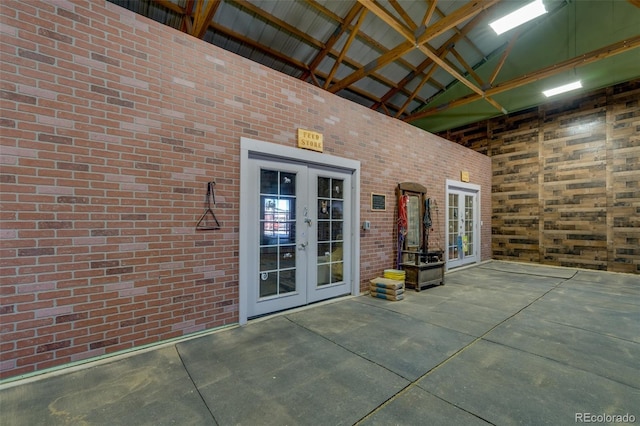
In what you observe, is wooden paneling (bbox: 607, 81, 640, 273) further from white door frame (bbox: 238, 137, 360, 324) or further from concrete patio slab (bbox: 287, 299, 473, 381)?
white door frame (bbox: 238, 137, 360, 324)

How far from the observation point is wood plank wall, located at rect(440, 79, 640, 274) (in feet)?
20.4

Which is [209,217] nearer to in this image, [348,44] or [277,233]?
[277,233]

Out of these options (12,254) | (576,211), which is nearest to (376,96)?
(576,211)

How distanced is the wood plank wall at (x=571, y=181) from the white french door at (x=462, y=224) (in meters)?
1.19

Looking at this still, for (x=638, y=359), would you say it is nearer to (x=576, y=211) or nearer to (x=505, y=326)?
(x=505, y=326)

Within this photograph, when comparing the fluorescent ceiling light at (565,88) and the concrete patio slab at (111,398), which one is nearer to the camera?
the concrete patio slab at (111,398)

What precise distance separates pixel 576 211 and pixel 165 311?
938 cm

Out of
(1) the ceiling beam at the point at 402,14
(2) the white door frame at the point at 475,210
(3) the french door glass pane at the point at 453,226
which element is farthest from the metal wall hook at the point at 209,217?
(3) the french door glass pane at the point at 453,226

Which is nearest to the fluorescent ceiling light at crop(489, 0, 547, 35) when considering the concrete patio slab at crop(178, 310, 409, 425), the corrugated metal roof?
the corrugated metal roof

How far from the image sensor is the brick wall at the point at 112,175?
2.06 m

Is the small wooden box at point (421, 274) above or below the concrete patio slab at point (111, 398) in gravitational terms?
above

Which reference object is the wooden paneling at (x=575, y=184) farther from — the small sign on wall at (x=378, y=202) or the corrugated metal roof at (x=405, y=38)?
the small sign on wall at (x=378, y=202)
